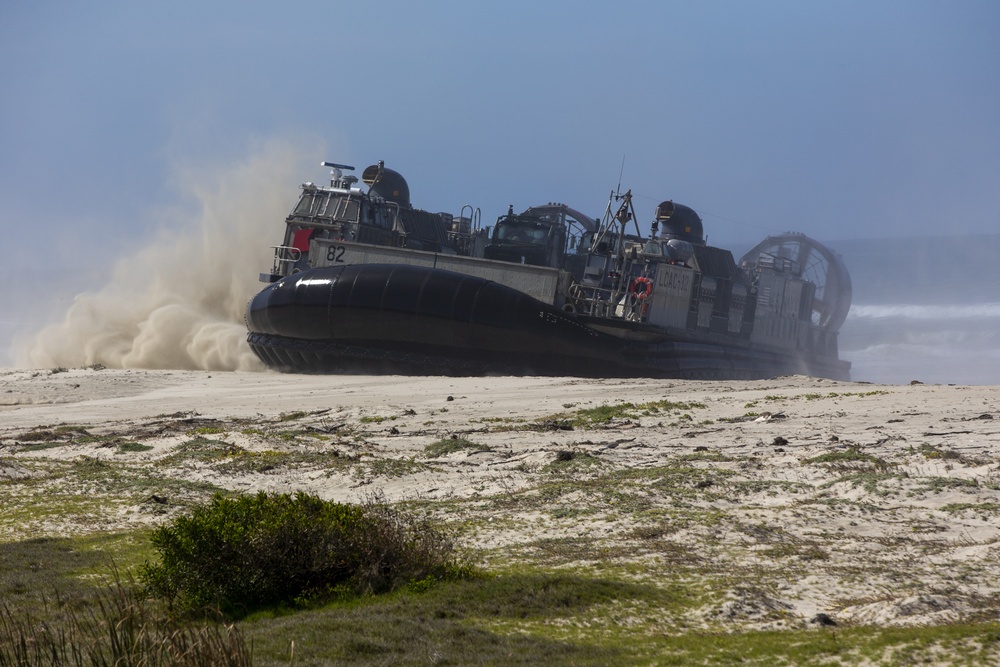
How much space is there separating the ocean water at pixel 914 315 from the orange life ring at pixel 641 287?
12.2m

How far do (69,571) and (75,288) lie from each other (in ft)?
251

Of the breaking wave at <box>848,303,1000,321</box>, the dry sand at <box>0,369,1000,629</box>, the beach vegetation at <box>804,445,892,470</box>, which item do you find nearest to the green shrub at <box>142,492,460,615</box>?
the dry sand at <box>0,369,1000,629</box>

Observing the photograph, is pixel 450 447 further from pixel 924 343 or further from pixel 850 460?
pixel 924 343

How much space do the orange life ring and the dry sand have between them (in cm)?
529

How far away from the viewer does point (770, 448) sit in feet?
27.4

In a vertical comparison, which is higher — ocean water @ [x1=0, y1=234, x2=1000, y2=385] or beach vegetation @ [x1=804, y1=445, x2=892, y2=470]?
ocean water @ [x1=0, y1=234, x2=1000, y2=385]

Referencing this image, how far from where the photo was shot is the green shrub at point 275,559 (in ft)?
16.2

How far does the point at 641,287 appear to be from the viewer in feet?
61.6

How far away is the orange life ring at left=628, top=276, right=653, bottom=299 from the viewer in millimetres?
18594

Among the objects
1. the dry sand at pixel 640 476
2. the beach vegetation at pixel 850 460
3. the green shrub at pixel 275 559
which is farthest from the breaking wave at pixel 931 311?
the green shrub at pixel 275 559

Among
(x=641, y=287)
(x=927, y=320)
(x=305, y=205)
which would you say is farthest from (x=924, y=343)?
(x=305, y=205)

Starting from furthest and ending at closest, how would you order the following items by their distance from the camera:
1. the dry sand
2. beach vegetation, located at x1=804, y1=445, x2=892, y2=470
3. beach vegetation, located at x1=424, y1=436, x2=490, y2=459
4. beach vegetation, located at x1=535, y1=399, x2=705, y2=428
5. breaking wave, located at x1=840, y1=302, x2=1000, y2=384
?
breaking wave, located at x1=840, y1=302, x2=1000, y2=384 < beach vegetation, located at x1=535, y1=399, x2=705, y2=428 < beach vegetation, located at x1=424, y1=436, x2=490, y2=459 < beach vegetation, located at x1=804, y1=445, x2=892, y2=470 < the dry sand

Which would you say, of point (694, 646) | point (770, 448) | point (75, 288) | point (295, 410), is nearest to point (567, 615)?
point (694, 646)

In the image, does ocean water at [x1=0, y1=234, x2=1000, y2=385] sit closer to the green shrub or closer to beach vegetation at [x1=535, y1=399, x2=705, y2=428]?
beach vegetation at [x1=535, y1=399, x2=705, y2=428]
